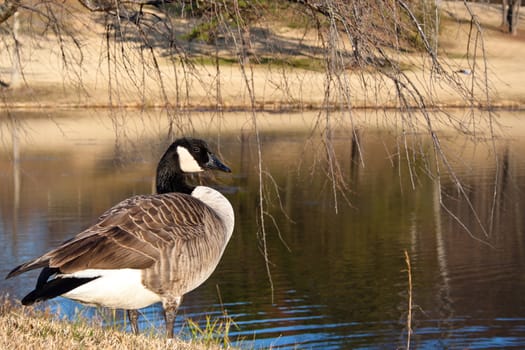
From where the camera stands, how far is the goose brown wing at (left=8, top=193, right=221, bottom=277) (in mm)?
5445

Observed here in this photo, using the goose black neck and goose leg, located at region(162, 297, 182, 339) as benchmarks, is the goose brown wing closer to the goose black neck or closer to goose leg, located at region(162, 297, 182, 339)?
A: goose leg, located at region(162, 297, 182, 339)

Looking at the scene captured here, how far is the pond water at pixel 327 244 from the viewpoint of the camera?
10.2m

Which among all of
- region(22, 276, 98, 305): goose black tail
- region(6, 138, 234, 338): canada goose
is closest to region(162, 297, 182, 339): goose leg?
region(6, 138, 234, 338): canada goose

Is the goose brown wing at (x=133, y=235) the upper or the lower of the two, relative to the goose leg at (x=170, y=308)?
upper

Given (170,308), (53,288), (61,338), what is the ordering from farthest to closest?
(170,308) < (53,288) < (61,338)

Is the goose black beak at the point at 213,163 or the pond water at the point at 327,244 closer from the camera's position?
the goose black beak at the point at 213,163

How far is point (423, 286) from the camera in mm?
12461

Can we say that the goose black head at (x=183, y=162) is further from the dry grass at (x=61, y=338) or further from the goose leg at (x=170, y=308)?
the dry grass at (x=61, y=338)

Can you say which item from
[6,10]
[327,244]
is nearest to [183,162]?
[6,10]

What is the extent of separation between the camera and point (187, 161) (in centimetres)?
700

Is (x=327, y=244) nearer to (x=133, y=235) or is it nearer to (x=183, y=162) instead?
(x=183, y=162)

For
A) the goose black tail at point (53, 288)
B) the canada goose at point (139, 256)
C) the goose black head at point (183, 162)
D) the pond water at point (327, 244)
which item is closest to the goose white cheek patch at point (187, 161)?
the goose black head at point (183, 162)

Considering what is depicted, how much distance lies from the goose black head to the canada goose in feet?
1.23

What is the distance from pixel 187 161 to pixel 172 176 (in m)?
0.17
